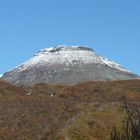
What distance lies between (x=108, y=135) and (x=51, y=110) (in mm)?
9384

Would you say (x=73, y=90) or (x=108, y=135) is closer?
(x=108, y=135)

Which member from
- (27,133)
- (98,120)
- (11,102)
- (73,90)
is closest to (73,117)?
(98,120)

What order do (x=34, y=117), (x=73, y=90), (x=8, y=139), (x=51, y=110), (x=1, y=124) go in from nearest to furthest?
1. (x=8, y=139)
2. (x=1, y=124)
3. (x=34, y=117)
4. (x=51, y=110)
5. (x=73, y=90)

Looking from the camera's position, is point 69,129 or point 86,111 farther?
point 86,111

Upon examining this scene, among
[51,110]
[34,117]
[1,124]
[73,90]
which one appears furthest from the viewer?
[73,90]

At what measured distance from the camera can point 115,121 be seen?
128 feet

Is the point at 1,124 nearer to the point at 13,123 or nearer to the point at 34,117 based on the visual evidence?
the point at 13,123

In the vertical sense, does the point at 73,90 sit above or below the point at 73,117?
above

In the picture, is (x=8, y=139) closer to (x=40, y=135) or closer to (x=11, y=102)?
(x=40, y=135)

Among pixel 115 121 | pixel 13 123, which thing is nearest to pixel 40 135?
pixel 13 123

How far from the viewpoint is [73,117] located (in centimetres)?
3900

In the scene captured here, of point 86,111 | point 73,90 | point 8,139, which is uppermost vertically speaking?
point 73,90

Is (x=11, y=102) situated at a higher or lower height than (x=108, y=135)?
higher

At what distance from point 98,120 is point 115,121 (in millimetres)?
1772
